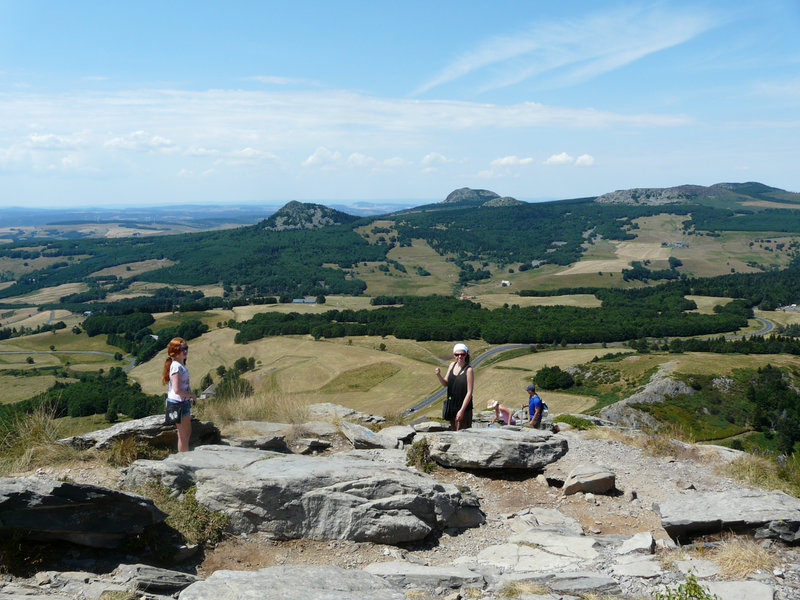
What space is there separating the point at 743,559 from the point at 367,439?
8535 mm

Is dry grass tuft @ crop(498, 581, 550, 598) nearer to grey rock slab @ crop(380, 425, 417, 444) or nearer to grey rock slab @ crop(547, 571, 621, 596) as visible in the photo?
grey rock slab @ crop(547, 571, 621, 596)

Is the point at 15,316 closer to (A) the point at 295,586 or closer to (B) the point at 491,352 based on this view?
(B) the point at 491,352

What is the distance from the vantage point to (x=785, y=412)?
2813 inches

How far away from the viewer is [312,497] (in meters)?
8.66

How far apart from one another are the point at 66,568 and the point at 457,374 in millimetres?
7866

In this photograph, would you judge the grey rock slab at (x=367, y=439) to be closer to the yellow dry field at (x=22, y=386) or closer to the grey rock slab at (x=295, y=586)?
the grey rock slab at (x=295, y=586)

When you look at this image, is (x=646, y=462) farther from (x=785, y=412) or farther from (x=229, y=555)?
(x=785, y=412)

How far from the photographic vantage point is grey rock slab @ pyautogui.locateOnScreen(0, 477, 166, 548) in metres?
6.48

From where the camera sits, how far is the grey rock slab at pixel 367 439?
531 inches

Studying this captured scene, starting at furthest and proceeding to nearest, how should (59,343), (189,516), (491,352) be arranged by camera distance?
1. (59,343)
2. (491,352)
3. (189,516)

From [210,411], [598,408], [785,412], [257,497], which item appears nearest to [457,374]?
[257,497]

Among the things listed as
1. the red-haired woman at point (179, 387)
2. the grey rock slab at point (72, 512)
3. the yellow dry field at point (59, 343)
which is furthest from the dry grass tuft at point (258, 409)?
the yellow dry field at point (59, 343)

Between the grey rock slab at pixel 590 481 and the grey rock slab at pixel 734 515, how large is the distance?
6.66 feet

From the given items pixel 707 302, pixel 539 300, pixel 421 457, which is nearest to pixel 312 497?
pixel 421 457
